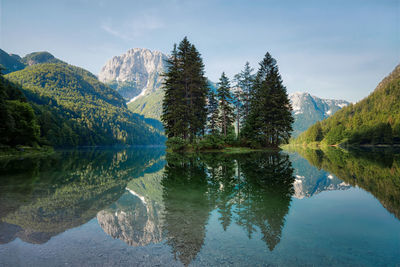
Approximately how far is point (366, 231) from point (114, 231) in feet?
21.7

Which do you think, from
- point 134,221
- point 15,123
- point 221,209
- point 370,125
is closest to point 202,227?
point 221,209

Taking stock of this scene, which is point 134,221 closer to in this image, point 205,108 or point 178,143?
point 178,143

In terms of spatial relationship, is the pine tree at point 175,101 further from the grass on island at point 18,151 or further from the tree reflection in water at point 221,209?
the tree reflection in water at point 221,209

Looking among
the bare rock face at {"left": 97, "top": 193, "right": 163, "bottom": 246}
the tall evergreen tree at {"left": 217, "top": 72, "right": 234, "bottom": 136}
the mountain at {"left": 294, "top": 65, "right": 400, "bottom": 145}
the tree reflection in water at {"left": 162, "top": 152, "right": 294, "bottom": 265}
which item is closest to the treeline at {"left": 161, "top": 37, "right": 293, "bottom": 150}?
the tall evergreen tree at {"left": 217, "top": 72, "right": 234, "bottom": 136}

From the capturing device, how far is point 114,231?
18.7 feet

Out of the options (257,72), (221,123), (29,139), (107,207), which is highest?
(257,72)

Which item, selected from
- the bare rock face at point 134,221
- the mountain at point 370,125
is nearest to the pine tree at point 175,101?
the bare rock face at point 134,221

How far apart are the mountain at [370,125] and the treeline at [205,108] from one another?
81.7m

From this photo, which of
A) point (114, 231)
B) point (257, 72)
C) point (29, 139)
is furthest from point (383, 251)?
point (29, 139)

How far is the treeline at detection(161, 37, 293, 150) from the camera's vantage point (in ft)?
139

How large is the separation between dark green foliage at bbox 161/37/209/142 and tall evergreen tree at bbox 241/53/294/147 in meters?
11.5

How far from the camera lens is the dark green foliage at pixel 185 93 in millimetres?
41094

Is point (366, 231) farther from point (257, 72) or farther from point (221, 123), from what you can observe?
point (257, 72)

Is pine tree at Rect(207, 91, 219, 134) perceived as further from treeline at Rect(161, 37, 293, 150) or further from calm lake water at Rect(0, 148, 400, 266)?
calm lake water at Rect(0, 148, 400, 266)
